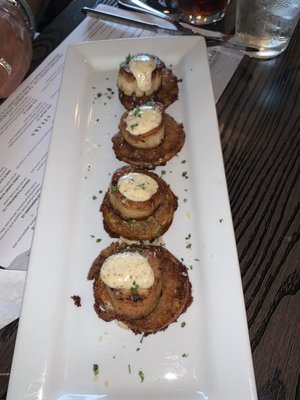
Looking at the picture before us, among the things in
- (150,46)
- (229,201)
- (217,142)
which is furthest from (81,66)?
(229,201)

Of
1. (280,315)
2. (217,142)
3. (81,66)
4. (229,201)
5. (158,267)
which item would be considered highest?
(81,66)

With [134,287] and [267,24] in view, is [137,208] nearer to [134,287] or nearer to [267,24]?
[134,287]

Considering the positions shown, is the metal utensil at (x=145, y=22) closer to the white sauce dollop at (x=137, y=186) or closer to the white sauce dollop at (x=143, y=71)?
the white sauce dollop at (x=143, y=71)

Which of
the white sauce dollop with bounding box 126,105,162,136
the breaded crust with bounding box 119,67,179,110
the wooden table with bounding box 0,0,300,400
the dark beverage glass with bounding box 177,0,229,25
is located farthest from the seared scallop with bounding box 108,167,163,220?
the dark beverage glass with bounding box 177,0,229,25

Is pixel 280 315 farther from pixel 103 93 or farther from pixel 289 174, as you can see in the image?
pixel 103 93

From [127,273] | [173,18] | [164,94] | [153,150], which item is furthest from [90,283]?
[173,18]

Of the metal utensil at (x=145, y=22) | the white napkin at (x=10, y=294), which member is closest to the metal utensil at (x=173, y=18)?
the metal utensil at (x=145, y=22)
